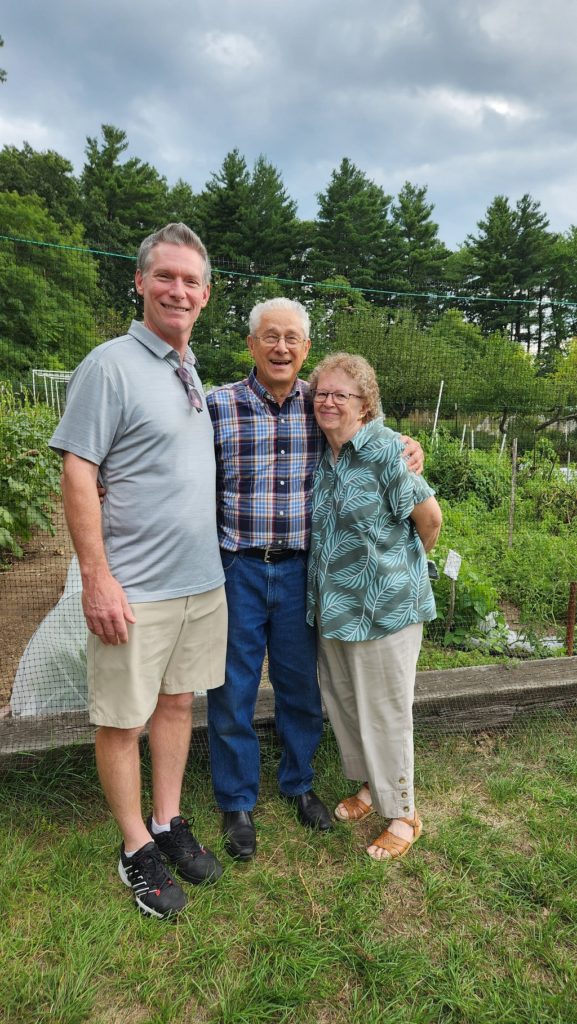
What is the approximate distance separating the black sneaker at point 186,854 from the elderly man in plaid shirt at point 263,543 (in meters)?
0.11

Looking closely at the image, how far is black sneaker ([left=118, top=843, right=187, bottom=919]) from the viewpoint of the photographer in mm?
1573

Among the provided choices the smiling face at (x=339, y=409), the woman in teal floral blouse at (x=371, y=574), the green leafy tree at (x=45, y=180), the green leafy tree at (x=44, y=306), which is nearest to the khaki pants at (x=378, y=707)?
the woman in teal floral blouse at (x=371, y=574)

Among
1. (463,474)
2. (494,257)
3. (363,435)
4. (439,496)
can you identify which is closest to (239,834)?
(363,435)

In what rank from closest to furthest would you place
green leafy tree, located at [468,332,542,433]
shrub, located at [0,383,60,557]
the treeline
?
shrub, located at [0,383,60,557], the treeline, green leafy tree, located at [468,332,542,433]

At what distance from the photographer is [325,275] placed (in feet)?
48.6

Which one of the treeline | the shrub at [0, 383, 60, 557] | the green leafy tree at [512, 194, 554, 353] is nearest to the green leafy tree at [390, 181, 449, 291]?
the treeline

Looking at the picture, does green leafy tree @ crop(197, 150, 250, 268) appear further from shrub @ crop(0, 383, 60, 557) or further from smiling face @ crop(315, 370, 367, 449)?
smiling face @ crop(315, 370, 367, 449)

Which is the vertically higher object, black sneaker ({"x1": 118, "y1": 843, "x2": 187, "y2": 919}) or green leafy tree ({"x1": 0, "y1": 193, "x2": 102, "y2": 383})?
green leafy tree ({"x1": 0, "y1": 193, "x2": 102, "y2": 383})

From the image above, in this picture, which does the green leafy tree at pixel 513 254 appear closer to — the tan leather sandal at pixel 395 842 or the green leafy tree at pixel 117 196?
the green leafy tree at pixel 117 196

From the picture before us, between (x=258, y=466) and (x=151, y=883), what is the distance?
1.16 meters

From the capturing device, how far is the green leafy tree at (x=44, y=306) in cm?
764

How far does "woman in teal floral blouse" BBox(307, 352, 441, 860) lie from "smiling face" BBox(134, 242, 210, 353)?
0.42 m

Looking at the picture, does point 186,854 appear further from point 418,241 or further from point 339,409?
point 418,241

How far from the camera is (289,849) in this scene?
1834mm
